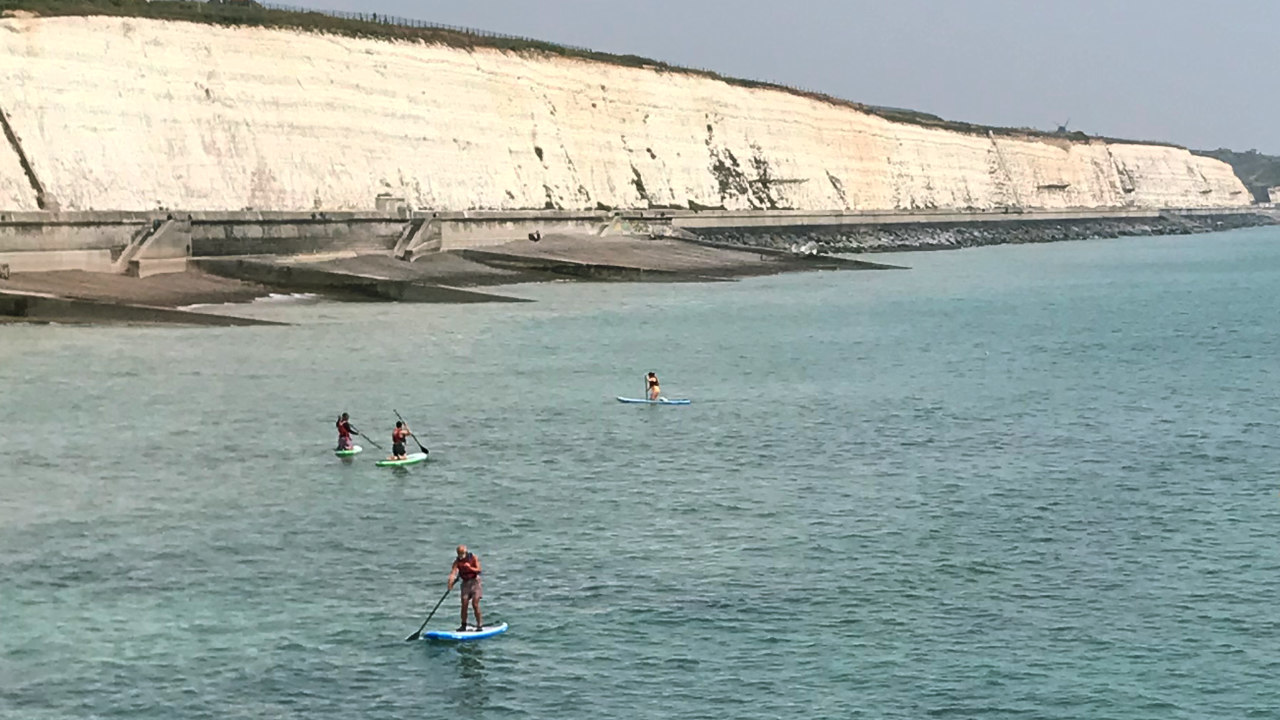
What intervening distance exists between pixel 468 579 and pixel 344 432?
475 inches

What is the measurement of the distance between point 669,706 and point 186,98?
2499 inches

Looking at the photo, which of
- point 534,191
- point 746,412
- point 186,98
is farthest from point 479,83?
point 746,412

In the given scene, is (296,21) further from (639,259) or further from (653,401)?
(653,401)

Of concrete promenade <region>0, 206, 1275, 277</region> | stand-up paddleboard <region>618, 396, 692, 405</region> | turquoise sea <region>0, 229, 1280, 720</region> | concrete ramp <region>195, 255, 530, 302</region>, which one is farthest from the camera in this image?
concrete ramp <region>195, 255, 530, 302</region>

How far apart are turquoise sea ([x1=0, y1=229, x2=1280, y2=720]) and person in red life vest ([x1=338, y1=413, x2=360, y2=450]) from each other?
0.59m

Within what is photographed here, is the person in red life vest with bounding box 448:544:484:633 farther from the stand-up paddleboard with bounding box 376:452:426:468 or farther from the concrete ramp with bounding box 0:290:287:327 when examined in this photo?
the concrete ramp with bounding box 0:290:287:327

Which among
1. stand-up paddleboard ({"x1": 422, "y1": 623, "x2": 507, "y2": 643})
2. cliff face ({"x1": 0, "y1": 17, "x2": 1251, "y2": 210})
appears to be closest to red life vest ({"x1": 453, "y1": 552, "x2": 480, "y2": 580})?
stand-up paddleboard ({"x1": 422, "y1": 623, "x2": 507, "y2": 643})

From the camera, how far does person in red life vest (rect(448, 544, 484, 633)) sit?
2017 centimetres

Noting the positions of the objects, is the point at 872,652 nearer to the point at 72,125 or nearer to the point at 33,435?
the point at 33,435

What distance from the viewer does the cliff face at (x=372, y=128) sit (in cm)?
6994

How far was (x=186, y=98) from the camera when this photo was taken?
76312 millimetres

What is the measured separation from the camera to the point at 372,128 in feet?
287

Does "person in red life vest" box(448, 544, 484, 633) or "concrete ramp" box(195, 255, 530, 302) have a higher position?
"concrete ramp" box(195, 255, 530, 302)

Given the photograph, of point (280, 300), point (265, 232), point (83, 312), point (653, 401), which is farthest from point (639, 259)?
point (653, 401)
